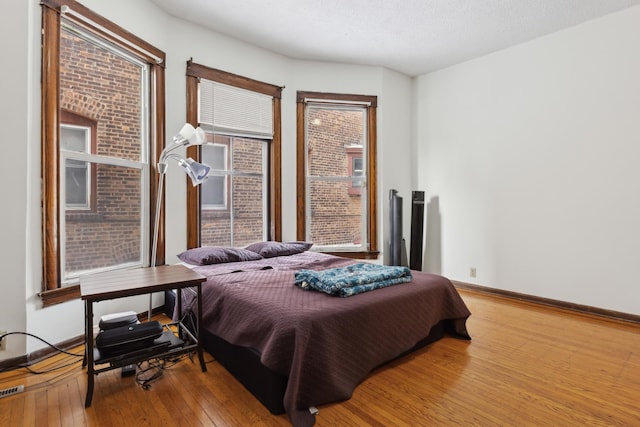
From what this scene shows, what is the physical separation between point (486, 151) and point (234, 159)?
3.00 metres

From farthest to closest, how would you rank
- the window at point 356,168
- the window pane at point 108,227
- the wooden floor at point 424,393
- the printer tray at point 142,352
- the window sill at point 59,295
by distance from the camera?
the window at point 356,168
the window pane at point 108,227
the window sill at point 59,295
the printer tray at point 142,352
the wooden floor at point 424,393

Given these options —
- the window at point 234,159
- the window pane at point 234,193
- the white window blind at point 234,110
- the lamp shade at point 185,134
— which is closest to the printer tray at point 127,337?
the lamp shade at point 185,134

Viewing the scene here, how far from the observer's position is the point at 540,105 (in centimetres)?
371

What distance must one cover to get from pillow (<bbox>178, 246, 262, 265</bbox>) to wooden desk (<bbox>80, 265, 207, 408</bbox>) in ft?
1.91

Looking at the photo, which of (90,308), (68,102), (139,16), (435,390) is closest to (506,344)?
(435,390)

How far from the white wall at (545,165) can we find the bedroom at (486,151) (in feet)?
0.04

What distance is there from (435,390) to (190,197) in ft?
9.07

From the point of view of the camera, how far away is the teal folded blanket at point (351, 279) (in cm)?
218

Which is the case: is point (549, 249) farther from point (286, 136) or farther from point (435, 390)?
point (286, 136)

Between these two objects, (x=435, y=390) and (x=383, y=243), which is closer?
(x=435, y=390)

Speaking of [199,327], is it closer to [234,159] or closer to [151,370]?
[151,370]

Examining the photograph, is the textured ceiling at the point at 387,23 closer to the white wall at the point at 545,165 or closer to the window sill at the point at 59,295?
the white wall at the point at 545,165

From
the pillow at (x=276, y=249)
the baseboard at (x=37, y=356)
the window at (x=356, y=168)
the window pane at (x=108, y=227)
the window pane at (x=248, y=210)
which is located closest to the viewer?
the baseboard at (x=37, y=356)

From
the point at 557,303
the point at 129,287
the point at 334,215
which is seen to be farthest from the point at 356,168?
the point at 129,287
